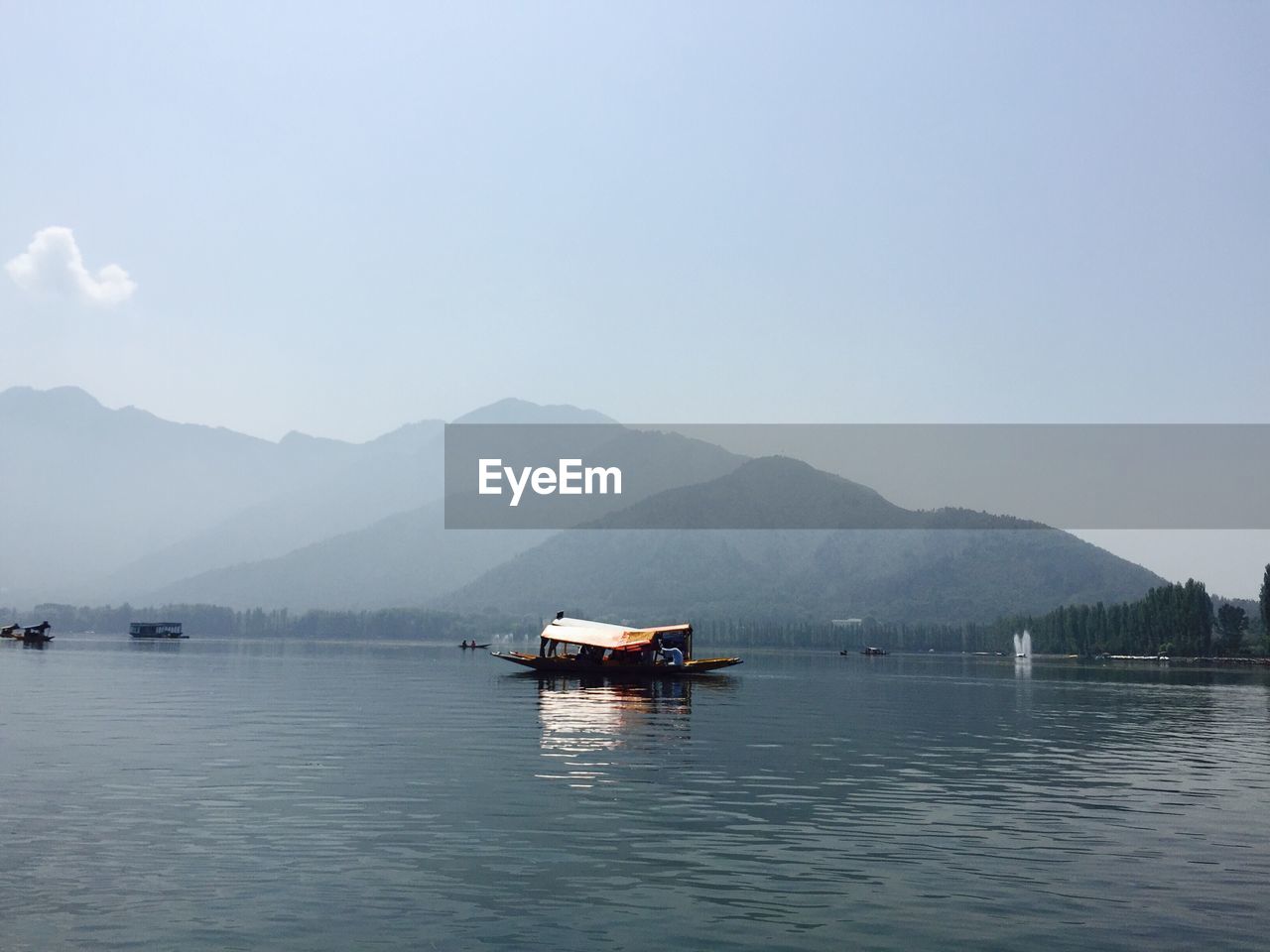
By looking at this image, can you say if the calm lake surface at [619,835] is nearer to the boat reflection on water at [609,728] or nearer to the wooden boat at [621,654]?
the boat reflection on water at [609,728]

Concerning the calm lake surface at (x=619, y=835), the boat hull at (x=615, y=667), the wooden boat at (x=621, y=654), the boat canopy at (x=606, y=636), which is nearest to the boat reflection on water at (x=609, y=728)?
the calm lake surface at (x=619, y=835)

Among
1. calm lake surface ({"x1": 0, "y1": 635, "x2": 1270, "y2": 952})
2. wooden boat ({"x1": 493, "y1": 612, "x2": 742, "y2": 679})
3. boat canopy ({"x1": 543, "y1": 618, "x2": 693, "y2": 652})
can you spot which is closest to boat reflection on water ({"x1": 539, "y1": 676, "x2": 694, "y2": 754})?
calm lake surface ({"x1": 0, "y1": 635, "x2": 1270, "y2": 952})

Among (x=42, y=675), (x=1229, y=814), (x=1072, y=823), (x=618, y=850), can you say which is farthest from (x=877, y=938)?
(x=42, y=675)

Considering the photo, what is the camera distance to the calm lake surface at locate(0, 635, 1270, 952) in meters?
24.8

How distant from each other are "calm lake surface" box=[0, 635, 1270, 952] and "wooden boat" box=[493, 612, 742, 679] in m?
64.9

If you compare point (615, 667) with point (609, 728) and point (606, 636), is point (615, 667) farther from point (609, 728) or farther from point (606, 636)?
point (609, 728)

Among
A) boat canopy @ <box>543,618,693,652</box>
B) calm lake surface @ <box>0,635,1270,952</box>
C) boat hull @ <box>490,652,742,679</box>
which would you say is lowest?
boat hull @ <box>490,652,742,679</box>

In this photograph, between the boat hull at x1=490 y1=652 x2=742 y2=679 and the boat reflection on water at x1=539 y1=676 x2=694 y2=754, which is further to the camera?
the boat hull at x1=490 y1=652 x2=742 y2=679

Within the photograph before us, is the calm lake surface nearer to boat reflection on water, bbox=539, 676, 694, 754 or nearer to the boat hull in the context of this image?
boat reflection on water, bbox=539, 676, 694, 754

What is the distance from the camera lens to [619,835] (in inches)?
1398

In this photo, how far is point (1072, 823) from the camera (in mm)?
39500

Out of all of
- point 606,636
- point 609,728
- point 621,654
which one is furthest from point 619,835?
point 606,636

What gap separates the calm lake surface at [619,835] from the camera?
24.8 m

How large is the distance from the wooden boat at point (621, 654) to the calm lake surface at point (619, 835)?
213 feet
